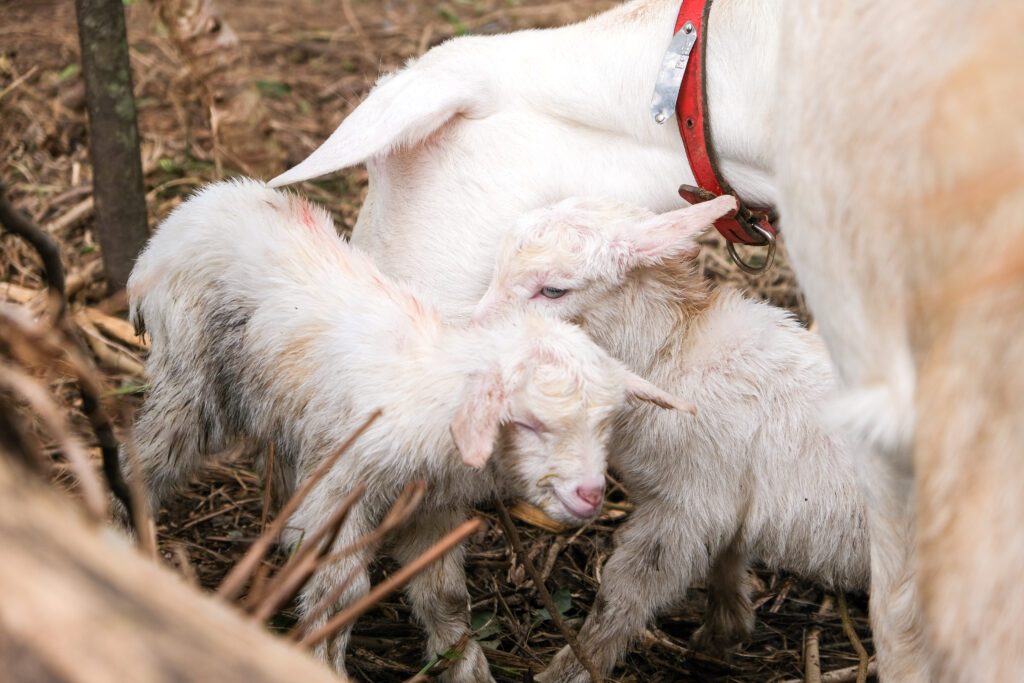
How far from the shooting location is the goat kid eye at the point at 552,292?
10.5 feet

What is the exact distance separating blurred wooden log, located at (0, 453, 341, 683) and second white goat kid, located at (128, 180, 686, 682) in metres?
1.26

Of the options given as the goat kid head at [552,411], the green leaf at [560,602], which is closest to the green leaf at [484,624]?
the green leaf at [560,602]

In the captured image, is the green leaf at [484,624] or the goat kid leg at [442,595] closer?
the goat kid leg at [442,595]

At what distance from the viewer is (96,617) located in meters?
1.13

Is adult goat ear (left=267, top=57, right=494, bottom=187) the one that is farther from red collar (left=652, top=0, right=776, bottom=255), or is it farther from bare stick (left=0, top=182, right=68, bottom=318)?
bare stick (left=0, top=182, right=68, bottom=318)

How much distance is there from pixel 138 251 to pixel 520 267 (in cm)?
206

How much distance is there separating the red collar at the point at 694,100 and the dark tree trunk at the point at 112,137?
87.9 inches

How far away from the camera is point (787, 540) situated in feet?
10.6

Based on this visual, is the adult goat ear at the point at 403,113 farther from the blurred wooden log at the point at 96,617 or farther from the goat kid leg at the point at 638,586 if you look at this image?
the blurred wooden log at the point at 96,617

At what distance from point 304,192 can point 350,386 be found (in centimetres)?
271

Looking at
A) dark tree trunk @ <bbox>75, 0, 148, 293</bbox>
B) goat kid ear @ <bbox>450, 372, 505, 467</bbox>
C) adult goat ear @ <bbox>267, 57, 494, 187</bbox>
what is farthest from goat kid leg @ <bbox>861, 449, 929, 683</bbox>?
dark tree trunk @ <bbox>75, 0, 148, 293</bbox>

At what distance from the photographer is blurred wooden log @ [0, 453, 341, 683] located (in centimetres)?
111

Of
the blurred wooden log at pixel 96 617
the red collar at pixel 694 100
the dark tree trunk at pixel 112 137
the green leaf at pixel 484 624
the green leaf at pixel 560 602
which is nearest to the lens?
the blurred wooden log at pixel 96 617

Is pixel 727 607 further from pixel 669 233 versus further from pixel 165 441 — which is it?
pixel 165 441
